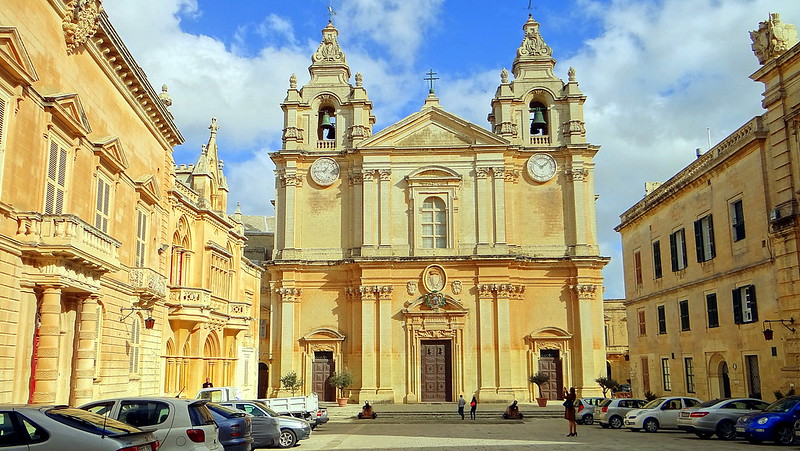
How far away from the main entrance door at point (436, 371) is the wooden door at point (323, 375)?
4731 mm

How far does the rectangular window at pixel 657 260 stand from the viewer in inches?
1335

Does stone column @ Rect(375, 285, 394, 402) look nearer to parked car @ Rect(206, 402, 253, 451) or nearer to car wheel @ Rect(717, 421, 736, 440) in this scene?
car wheel @ Rect(717, 421, 736, 440)

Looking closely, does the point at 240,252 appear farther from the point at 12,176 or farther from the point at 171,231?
the point at 12,176

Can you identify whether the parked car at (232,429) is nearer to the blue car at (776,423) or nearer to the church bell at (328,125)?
the blue car at (776,423)

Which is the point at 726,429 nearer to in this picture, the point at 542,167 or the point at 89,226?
the point at 89,226

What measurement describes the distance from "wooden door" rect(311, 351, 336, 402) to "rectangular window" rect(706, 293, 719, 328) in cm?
1829

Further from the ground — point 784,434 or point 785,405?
point 785,405

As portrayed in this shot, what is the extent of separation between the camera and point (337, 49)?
1646 inches

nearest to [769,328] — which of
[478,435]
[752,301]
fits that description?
[752,301]

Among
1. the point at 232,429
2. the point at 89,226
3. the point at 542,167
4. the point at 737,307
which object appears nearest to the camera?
the point at 232,429

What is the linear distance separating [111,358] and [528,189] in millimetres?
25163

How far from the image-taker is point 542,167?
38.8 m

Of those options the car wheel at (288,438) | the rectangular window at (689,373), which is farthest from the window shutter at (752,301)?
the car wheel at (288,438)

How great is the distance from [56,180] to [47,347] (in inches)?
143
